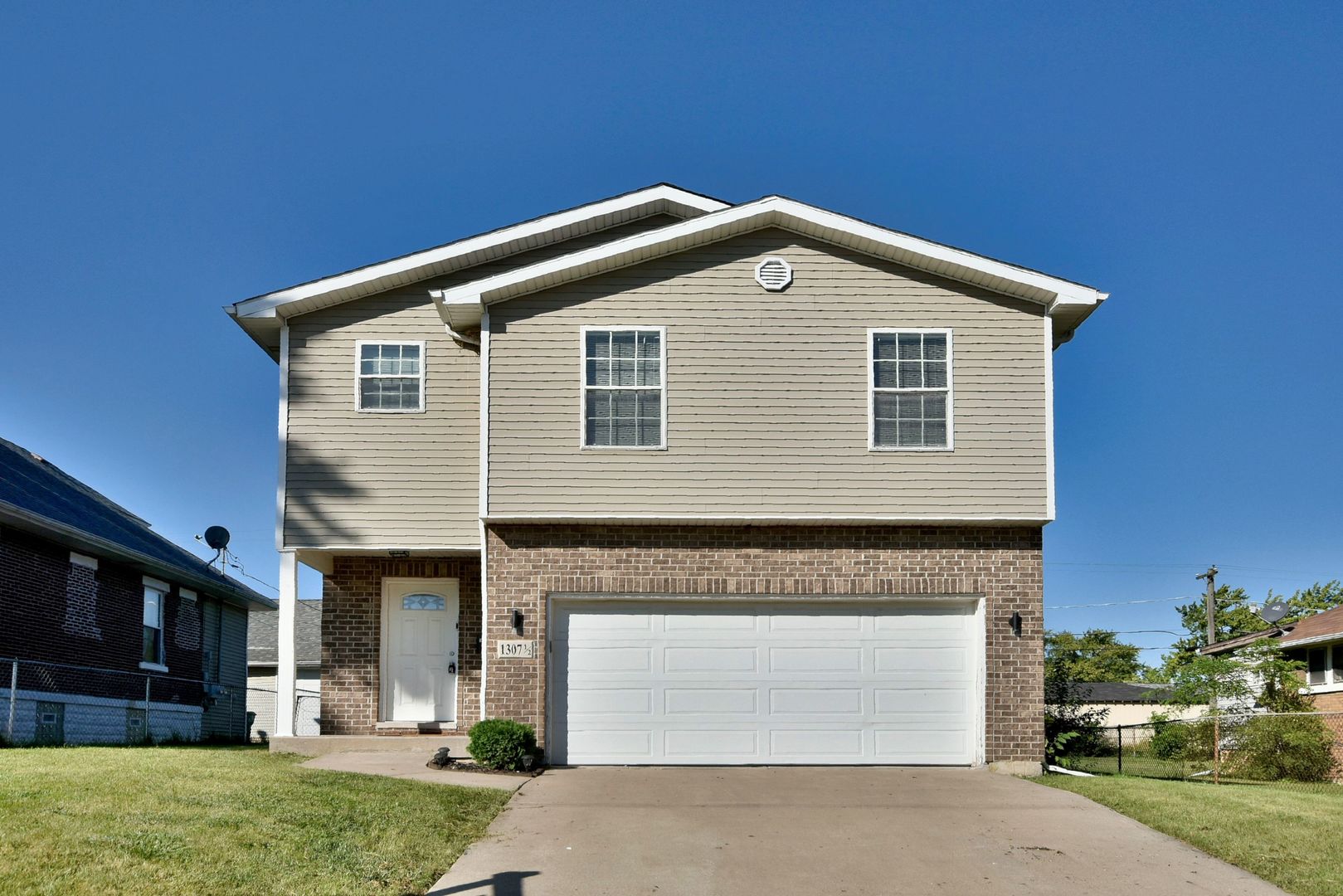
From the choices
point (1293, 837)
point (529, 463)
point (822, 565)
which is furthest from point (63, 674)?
point (1293, 837)

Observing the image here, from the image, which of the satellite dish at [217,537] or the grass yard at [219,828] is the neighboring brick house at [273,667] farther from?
the grass yard at [219,828]

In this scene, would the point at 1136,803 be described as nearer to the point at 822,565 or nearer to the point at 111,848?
the point at 822,565

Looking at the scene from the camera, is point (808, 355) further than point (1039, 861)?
Yes

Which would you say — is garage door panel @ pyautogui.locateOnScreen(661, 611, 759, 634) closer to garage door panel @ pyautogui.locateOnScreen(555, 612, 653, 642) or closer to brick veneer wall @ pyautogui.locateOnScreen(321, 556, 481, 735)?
garage door panel @ pyautogui.locateOnScreen(555, 612, 653, 642)

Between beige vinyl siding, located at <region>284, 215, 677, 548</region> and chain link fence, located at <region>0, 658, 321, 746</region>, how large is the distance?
16.4ft

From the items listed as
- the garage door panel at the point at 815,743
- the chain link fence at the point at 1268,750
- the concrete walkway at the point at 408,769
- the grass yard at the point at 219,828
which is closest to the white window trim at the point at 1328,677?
the chain link fence at the point at 1268,750

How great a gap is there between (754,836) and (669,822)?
91 cm

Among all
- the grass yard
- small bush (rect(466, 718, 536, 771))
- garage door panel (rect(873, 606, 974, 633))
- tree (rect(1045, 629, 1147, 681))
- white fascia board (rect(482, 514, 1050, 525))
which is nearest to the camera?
the grass yard

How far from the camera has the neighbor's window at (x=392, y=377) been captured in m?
18.1

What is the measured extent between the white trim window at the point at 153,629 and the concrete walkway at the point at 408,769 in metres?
9.66

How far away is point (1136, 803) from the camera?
13.5 m

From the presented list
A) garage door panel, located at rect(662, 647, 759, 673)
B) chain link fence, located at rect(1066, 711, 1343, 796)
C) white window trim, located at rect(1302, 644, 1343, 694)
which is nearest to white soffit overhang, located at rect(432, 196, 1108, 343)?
garage door panel, located at rect(662, 647, 759, 673)

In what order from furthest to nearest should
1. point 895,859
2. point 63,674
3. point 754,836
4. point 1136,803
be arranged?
point 63,674 → point 1136,803 → point 754,836 → point 895,859

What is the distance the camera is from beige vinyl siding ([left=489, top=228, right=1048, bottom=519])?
1642 centimetres
